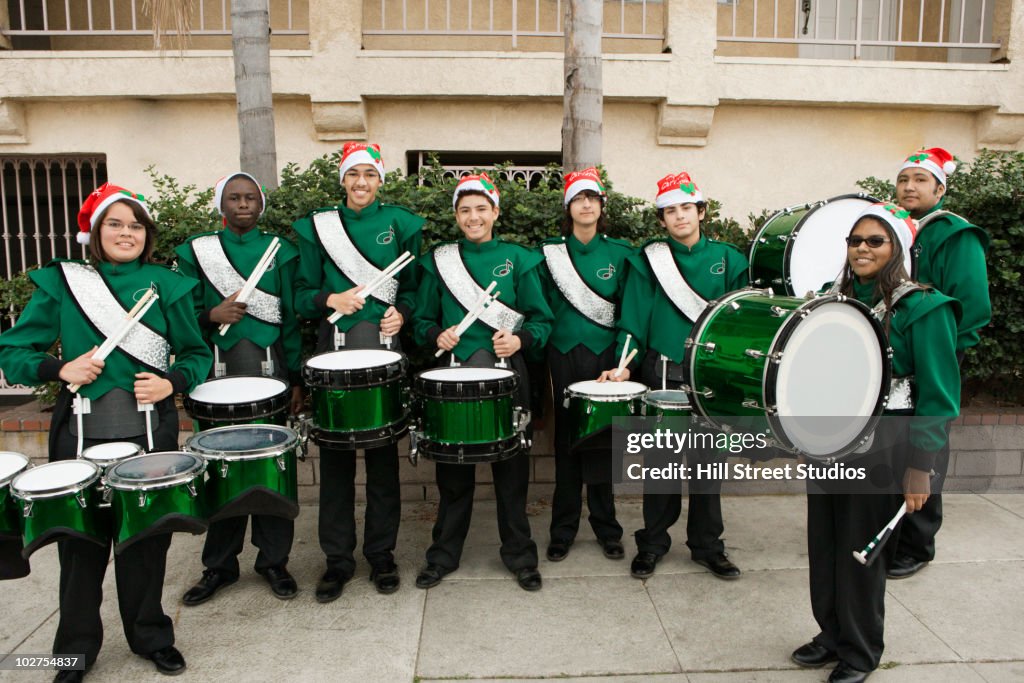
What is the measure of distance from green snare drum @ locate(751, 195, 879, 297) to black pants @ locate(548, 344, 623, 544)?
1.03 m

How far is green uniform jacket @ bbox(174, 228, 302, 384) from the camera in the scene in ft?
14.3

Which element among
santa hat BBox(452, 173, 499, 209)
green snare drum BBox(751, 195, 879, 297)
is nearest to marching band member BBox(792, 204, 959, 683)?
green snare drum BBox(751, 195, 879, 297)

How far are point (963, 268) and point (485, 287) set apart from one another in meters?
2.40

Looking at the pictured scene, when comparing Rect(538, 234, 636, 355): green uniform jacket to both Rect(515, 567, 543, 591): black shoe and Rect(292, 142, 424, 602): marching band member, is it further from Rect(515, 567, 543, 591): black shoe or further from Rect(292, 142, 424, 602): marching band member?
Rect(515, 567, 543, 591): black shoe

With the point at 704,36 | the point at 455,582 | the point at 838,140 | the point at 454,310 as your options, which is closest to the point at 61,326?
the point at 454,310

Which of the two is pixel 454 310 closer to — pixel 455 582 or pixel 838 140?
pixel 455 582

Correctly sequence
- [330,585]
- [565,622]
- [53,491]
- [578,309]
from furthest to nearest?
[578,309] < [330,585] < [565,622] < [53,491]

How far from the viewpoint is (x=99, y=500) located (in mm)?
3215

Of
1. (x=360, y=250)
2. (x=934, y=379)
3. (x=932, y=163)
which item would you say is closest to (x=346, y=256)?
(x=360, y=250)

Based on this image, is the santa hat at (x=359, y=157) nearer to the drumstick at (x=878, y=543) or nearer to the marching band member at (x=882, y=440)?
the marching band member at (x=882, y=440)

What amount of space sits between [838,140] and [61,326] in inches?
312

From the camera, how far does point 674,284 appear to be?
4383 millimetres

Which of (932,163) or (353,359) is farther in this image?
(932,163)

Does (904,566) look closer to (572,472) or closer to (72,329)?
(572,472)
